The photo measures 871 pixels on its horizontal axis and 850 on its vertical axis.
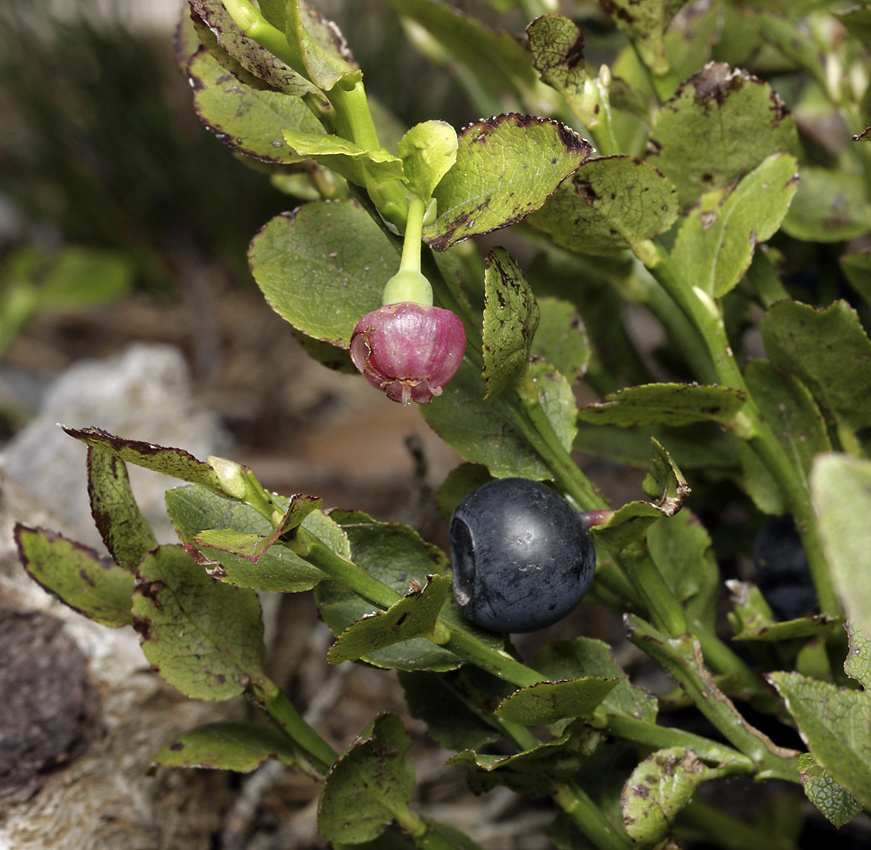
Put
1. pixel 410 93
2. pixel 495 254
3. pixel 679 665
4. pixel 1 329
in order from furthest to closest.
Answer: pixel 410 93
pixel 1 329
pixel 679 665
pixel 495 254

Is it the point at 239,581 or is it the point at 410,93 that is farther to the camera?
the point at 410,93

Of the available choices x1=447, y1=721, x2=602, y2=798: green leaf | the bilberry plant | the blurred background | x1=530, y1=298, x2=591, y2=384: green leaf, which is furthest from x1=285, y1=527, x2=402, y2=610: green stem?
the blurred background

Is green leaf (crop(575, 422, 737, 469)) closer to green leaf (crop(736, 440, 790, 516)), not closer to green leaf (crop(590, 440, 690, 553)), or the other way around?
green leaf (crop(736, 440, 790, 516))

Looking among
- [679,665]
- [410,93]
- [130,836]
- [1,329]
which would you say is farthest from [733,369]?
[410,93]

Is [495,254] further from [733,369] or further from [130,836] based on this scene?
[130,836]

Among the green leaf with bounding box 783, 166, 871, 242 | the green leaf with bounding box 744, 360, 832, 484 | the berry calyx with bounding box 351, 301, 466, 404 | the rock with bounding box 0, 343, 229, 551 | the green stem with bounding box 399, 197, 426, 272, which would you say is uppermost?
the green stem with bounding box 399, 197, 426, 272

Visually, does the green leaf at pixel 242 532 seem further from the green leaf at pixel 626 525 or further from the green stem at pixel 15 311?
the green stem at pixel 15 311

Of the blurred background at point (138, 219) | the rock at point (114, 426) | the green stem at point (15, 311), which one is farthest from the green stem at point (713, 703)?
the green stem at point (15, 311)
